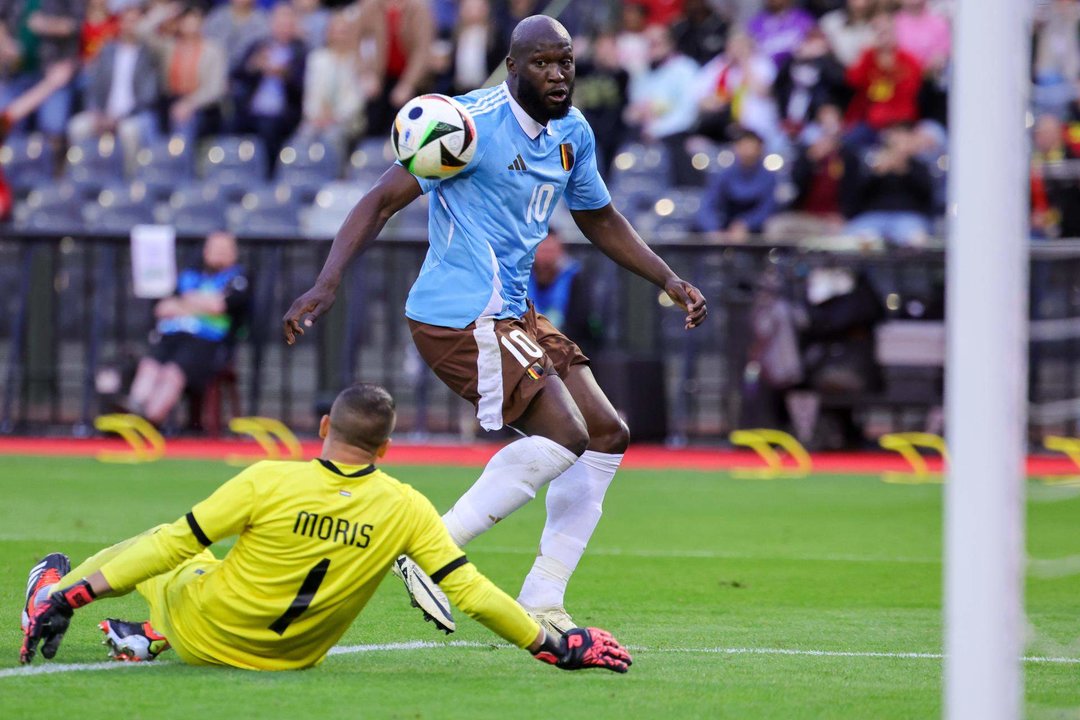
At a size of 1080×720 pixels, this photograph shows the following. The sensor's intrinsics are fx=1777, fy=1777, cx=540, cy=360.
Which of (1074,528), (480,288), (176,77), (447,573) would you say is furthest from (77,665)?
(176,77)

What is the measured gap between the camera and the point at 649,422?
16.0 metres

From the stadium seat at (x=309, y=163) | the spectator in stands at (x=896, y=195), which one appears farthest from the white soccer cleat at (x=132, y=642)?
the stadium seat at (x=309, y=163)

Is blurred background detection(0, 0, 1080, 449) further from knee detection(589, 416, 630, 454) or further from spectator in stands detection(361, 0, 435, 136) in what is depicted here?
knee detection(589, 416, 630, 454)

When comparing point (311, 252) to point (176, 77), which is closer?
point (311, 252)

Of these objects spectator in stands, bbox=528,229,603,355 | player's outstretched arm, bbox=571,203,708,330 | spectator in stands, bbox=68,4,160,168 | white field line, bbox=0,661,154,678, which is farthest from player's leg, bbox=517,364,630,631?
spectator in stands, bbox=68,4,160,168

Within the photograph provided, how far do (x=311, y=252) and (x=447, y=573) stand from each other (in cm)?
1120

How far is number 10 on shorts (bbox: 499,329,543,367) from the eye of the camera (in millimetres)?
6414

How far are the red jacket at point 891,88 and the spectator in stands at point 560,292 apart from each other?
4004 millimetres

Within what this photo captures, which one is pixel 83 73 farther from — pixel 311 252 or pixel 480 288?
pixel 480 288

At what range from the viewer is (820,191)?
17.1 m

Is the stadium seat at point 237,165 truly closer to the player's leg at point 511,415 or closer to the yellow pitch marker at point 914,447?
the yellow pitch marker at point 914,447

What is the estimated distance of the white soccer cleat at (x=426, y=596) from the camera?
6148mm

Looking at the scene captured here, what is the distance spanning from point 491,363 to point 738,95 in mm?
12576

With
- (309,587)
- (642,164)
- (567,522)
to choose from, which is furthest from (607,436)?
(642,164)
